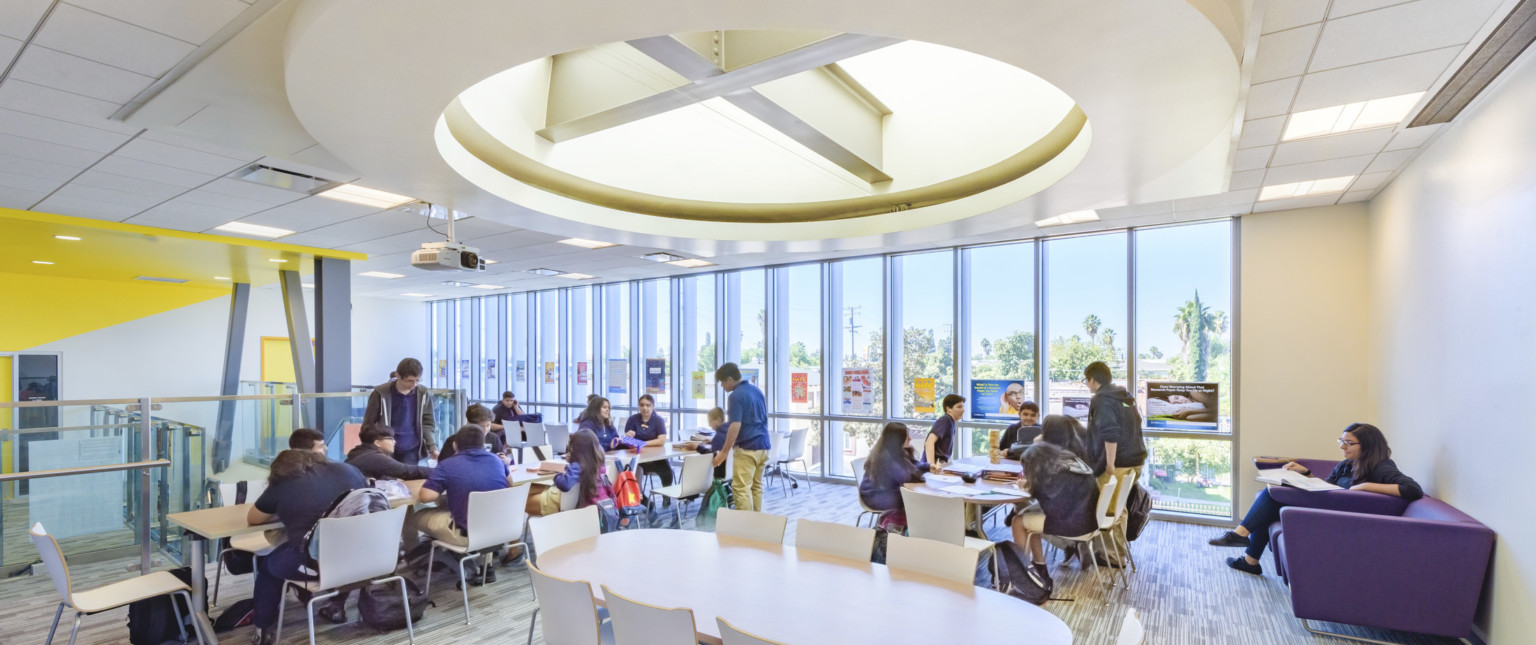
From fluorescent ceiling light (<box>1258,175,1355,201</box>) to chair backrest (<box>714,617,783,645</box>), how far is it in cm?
568

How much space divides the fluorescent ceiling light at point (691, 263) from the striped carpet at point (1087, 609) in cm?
501

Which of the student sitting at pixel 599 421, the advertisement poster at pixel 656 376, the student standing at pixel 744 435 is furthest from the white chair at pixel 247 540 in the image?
the advertisement poster at pixel 656 376

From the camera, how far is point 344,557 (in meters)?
3.67

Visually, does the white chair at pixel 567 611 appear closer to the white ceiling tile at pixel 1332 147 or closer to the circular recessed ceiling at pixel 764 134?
the circular recessed ceiling at pixel 764 134

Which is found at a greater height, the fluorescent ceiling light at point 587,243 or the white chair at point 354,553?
the fluorescent ceiling light at point 587,243

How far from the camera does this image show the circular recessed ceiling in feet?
12.6

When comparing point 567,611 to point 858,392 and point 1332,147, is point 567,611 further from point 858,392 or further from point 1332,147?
point 858,392

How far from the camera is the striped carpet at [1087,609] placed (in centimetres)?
413

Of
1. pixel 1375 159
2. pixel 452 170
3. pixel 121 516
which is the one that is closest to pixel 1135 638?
pixel 452 170

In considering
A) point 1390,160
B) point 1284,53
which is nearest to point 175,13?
point 1284,53

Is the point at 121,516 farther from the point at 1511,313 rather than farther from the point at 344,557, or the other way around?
the point at 1511,313

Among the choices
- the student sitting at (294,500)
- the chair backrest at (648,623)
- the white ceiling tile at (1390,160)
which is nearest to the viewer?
the chair backrest at (648,623)

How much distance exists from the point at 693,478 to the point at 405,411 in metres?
2.49

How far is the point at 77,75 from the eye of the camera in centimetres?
324
